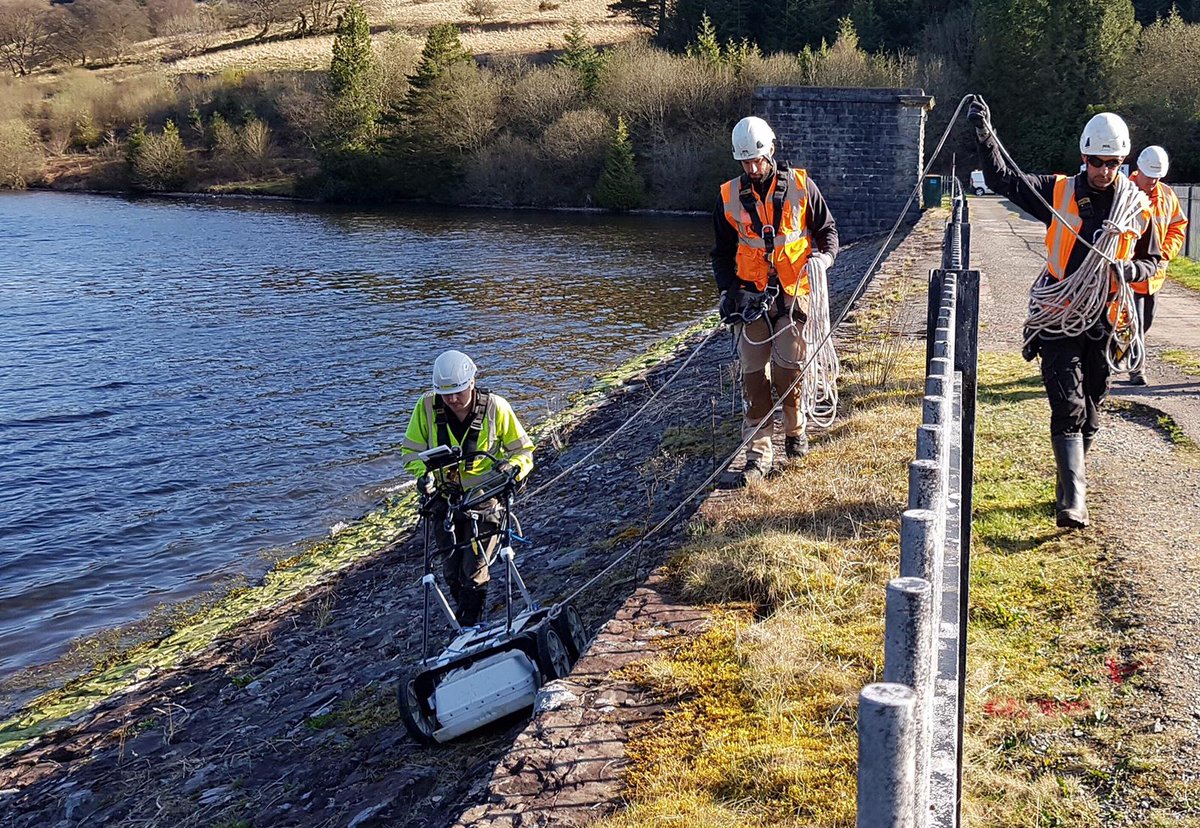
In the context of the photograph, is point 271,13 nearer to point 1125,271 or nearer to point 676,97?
point 676,97

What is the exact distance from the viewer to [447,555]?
6801 millimetres

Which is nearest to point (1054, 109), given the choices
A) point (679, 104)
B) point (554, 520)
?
point (679, 104)

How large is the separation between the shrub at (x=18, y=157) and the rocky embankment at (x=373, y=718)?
2743 inches

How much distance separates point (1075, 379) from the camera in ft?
20.5

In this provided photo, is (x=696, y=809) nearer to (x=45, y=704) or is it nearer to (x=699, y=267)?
(x=45, y=704)

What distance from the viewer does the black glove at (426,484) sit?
6258 mm

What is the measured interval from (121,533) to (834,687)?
34.4 feet

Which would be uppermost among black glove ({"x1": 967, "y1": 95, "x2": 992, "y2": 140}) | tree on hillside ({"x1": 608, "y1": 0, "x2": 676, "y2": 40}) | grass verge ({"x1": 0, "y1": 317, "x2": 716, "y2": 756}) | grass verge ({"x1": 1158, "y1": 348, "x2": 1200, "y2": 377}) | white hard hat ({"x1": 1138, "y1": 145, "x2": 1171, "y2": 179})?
tree on hillside ({"x1": 608, "y1": 0, "x2": 676, "y2": 40})

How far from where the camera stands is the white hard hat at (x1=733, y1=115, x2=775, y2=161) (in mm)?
6744

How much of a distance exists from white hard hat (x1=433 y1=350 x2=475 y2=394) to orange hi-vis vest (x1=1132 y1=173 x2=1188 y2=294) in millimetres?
4099

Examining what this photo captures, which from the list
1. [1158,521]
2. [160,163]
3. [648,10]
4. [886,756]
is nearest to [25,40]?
[160,163]

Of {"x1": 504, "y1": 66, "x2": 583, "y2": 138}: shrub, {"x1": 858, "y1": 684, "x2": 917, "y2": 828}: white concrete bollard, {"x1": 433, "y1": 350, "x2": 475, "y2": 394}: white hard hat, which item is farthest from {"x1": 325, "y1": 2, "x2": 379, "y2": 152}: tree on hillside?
{"x1": 858, "y1": 684, "x2": 917, "y2": 828}: white concrete bollard

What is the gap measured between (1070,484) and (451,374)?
360 centimetres

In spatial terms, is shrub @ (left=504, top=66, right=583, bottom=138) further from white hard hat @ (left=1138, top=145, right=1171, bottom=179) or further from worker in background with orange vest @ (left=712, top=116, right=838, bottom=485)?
worker in background with orange vest @ (left=712, top=116, right=838, bottom=485)
